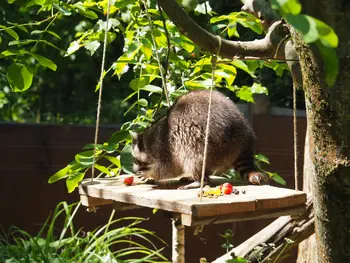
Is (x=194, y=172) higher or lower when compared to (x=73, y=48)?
lower

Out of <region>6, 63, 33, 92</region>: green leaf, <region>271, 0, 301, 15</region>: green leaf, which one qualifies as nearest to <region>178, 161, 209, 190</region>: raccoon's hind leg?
<region>6, 63, 33, 92</region>: green leaf

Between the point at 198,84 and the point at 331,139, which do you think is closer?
the point at 331,139

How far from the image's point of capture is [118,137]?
10.7ft

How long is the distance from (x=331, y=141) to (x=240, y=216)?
2.07 ft

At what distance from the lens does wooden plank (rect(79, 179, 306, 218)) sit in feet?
6.59

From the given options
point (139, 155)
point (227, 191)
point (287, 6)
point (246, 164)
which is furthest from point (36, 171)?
point (287, 6)

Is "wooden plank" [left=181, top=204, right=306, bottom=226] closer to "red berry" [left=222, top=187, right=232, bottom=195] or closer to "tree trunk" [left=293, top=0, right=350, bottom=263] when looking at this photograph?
"red berry" [left=222, top=187, right=232, bottom=195]

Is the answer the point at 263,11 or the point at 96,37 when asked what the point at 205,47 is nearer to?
the point at 263,11

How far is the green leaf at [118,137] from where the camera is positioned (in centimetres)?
324

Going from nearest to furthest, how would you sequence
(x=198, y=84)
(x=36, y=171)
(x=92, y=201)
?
(x=92, y=201), (x=198, y=84), (x=36, y=171)

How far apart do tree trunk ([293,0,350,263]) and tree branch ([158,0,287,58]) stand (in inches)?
24.7

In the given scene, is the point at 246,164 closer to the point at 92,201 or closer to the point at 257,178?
the point at 257,178

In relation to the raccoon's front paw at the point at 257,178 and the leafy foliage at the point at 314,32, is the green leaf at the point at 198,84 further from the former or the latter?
the leafy foliage at the point at 314,32

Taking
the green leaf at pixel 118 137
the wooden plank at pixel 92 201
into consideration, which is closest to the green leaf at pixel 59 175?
the green leaf at pixel 118 137
